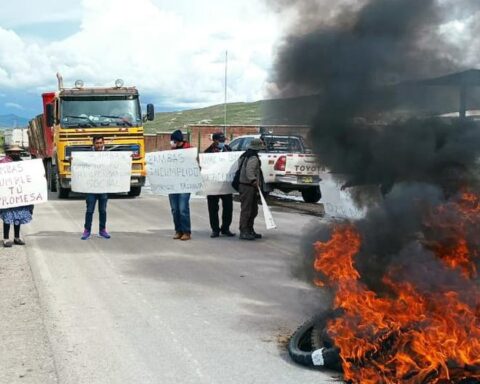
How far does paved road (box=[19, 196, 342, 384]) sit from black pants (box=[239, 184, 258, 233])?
32 centimetres

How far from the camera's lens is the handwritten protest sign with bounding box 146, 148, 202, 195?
10410 mm

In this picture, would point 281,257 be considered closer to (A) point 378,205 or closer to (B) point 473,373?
(A) point 378,205

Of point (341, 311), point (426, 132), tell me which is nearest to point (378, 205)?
point (426, 132)

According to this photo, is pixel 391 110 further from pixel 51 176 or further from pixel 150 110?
pixel 51 176

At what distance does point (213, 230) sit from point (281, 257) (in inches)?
83.0

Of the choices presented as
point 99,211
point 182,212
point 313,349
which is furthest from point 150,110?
point 313,349

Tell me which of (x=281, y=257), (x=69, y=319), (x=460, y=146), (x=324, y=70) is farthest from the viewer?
(x=281, y=257)

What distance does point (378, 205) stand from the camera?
510 centimetres

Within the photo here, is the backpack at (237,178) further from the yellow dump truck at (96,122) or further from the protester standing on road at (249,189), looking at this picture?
the yellow dump truck at (96,122)

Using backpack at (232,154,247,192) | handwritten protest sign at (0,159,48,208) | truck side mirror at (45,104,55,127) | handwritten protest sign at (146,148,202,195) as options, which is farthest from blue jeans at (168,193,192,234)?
truck side mirror at (45,104,55,127)

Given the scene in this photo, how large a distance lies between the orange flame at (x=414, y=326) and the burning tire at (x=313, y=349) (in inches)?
6.2

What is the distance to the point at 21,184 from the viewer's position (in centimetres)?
955

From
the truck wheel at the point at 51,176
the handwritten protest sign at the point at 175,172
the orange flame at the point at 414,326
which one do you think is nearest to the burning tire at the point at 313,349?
the orange flame at the point at 414,326

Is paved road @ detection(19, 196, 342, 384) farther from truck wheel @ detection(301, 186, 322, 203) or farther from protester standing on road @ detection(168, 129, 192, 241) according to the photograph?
truck wheel @ detection(301, 186, 322, 203)
